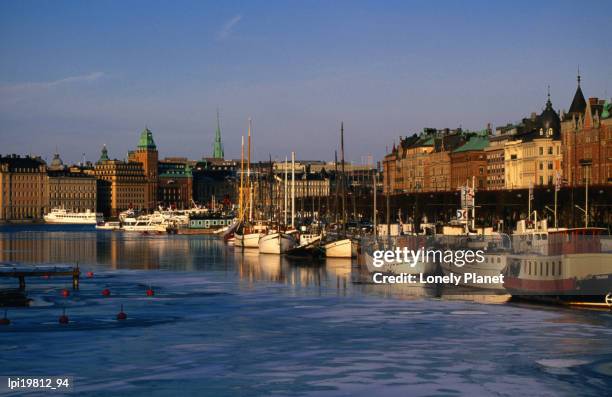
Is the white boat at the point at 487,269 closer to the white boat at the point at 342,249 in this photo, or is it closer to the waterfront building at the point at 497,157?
the white boat at the point at 342,249

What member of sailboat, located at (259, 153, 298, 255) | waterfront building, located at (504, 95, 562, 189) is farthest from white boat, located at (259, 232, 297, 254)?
waterfront building, located at (504, 95, 562, 189)

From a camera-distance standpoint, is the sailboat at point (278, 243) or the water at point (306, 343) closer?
the water at point (306, 343)

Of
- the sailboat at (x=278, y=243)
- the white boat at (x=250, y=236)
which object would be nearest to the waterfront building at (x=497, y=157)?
the white boat at (x=250, y=236)

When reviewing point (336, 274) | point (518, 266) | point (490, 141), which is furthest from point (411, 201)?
point (518, 266)

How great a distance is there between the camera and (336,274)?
264ft

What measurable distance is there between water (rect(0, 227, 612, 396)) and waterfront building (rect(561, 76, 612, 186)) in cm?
6970

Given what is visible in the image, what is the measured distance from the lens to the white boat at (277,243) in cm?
10700

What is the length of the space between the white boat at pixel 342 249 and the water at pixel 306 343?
26.0m

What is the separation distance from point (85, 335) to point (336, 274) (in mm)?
34510

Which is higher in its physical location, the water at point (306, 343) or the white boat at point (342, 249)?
the white boat at point (342, 249)

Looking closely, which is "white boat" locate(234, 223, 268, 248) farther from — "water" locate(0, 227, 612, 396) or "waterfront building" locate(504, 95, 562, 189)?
"water" locate(0, 227, 612, 396)

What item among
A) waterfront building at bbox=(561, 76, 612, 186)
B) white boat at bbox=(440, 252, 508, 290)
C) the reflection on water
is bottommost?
the reflection on water

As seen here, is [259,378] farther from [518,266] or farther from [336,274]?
[336,274]

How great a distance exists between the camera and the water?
38031 millimetres
